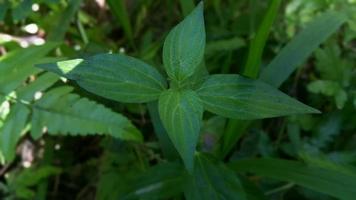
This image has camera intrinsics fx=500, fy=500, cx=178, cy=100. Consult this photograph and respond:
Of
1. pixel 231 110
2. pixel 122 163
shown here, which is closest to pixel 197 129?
pixel 231 110

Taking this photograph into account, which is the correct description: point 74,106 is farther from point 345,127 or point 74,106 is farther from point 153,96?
point 345,127

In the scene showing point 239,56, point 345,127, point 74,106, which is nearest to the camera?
point 74,106

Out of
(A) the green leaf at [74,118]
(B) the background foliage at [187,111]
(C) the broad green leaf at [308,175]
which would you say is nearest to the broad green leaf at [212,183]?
(B) the background foliage at [187,111]

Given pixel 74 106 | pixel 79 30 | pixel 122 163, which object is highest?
pixel 79 30

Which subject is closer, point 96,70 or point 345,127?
point 96,70

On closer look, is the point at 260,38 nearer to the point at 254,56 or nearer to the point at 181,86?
the point at 254,56

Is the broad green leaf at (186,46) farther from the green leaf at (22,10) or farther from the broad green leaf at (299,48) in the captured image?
the green leaf at (22,10)

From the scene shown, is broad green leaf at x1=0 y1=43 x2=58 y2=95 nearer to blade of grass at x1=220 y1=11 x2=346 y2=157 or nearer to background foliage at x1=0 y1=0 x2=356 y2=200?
background foliage at x1=0 y1=0 x2=356 y2=200
